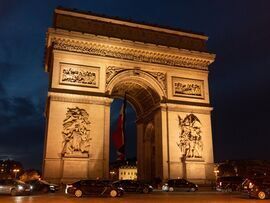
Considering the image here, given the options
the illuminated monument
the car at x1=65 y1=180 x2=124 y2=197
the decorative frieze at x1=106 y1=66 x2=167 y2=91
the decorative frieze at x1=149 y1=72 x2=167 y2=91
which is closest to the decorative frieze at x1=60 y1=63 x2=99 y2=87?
the illuminated monument

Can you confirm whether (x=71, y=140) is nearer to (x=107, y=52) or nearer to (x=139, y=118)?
(x=107, y=52)

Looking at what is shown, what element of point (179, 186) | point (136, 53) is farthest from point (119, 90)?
point (179, 186)

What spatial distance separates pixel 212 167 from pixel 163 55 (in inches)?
440

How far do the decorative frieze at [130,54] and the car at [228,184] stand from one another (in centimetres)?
1086

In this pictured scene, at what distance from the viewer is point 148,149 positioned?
116 ft

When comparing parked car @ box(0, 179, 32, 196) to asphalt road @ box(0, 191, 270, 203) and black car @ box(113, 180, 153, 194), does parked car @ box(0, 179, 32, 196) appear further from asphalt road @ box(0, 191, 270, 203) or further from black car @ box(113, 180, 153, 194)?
black car @ box(113, 180, 153, 194)

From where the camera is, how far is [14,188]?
22.5 meters

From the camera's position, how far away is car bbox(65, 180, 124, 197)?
2011 centimetres

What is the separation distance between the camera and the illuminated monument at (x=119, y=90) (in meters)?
26.5

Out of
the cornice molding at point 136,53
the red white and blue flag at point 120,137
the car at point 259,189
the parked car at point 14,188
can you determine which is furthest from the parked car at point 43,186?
the car at point 259,189

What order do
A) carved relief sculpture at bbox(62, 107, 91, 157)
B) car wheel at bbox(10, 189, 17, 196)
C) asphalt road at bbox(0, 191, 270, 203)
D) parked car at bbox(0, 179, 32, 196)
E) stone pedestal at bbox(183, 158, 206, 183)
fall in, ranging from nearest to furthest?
asphalt road at bbox(0, 191, 270, 203)
car wheel at bbox(10, 189, 17, 196)
parked car at bbox(0, 179, 32, 196)
carved relief sculpture at bbox(62, 107, 91, 157)
stone pedestal at bbox(183, 158, 206, 183)

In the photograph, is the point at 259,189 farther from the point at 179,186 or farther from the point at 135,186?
the point at 135,186

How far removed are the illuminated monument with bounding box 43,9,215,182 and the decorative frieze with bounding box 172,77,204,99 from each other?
10 centimetres

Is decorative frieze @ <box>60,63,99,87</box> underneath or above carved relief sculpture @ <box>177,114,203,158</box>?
above
